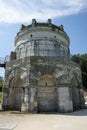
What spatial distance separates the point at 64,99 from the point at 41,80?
3.36 meters

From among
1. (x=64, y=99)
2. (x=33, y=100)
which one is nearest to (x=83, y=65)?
(x=64, y=99)

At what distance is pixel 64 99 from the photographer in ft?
55.7

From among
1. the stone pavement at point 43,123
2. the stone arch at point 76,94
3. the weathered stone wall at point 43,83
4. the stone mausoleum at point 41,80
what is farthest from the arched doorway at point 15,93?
the stone arch at point 76,94

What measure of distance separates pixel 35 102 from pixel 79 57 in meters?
41.4

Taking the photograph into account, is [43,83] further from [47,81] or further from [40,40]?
[40,40]

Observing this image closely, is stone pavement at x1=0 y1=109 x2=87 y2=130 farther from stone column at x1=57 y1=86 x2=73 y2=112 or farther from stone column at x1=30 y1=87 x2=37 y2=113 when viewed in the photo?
stone column at x1=57 y1=86 x2=73 y2=112

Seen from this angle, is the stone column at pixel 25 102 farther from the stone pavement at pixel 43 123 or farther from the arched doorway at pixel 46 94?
the stone pavement at pixel 43 123

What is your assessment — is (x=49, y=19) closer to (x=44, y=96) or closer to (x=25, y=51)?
(x=25, y=51)

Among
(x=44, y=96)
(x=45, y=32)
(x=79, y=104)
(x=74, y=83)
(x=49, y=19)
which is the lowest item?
(x=79, y=104)

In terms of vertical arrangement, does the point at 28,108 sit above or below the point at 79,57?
below

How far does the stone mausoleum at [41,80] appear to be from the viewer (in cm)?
1711

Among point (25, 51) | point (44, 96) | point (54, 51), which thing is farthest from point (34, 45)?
point (44, 96)

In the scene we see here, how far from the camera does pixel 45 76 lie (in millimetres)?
18047

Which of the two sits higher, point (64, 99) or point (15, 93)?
point (15, 93)
